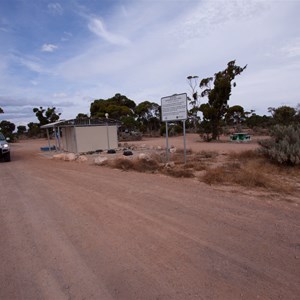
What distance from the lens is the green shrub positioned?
852 cm

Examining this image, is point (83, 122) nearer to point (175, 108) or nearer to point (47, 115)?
point (175, 108)

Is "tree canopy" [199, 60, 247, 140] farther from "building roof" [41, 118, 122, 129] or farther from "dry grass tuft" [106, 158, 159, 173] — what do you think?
"dry grass tuft" [106, 158, 159, 173]

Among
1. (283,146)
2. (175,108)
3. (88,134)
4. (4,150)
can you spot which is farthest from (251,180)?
(88,134)

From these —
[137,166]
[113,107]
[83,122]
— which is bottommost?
[137,166]

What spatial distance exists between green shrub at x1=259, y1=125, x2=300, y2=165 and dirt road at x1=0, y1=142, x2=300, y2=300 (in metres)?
3.99

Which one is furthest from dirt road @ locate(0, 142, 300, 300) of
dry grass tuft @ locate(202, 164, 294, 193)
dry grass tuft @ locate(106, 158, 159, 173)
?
dry grass tuft @ locate(106, 158, 159, 173)

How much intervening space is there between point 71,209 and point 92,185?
2170 mm

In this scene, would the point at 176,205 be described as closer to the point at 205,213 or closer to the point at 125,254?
the point at 205,213

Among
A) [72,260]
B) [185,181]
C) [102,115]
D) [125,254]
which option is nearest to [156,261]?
[125,254]

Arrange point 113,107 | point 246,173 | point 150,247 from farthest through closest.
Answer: point 113,107, point 246,173, point 150,247

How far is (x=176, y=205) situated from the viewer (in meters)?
5.31

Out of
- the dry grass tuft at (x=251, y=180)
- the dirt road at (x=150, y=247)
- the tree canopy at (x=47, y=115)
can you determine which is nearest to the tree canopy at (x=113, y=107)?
the tree canopy at (x=47, y=115)

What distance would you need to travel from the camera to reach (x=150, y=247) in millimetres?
3525

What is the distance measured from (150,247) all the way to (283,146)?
7.33 metres
